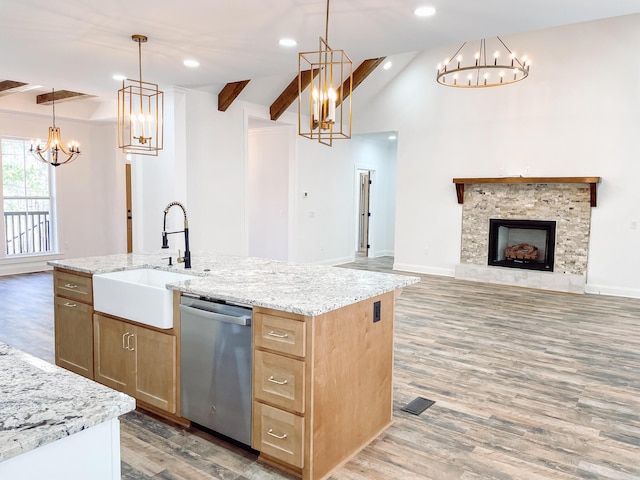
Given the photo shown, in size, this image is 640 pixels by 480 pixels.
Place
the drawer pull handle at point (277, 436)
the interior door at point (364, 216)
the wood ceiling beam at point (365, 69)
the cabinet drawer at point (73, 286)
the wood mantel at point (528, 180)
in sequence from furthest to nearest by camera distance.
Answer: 1. the interior door at point (364, 216)
2. the wood ceiling beam at point (365, 69)
3. the wood mantel at point (528, 180)
4. the cabinet drawer at point (73, 286)
5. the drawer pull handle at point (277, 436)

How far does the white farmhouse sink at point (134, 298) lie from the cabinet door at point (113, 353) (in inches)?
A: 3.4

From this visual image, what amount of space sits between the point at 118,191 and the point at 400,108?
5.57 metres

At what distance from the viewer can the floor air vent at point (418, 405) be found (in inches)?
→ 122

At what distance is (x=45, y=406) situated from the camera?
1.13 meters

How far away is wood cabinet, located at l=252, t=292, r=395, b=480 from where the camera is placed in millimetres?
2188

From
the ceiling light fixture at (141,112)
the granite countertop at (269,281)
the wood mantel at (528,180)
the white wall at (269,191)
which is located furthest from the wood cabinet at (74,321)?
the wood mantel at (528,180)

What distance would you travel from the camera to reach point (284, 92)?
748 centimetres

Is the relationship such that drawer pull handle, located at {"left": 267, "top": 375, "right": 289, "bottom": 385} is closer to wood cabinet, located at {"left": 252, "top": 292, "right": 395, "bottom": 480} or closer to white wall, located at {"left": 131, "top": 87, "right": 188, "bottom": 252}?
wood cabinet, located at {"left": 252, "top": 292, "right": 395, "bottom": 480}

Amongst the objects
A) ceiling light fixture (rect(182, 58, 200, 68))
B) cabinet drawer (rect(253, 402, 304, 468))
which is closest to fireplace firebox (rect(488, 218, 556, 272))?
ceiling light fixture (rect(182, 58, 200, 68))

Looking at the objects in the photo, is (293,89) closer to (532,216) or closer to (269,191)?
(269,191)

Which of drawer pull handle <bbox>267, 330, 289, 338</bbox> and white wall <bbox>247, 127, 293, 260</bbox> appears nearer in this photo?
drawer pull handle <bbox>267, 330, 289, 338</bbox>

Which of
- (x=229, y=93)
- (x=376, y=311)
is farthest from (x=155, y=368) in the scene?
(x=229, y=93)

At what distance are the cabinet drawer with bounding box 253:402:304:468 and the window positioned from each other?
7415 mm

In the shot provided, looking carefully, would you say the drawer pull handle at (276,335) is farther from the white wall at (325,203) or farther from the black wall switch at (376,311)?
the white wall at (325,203)
